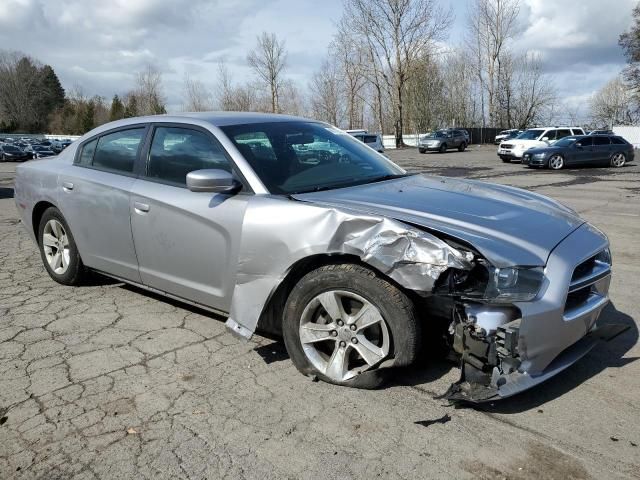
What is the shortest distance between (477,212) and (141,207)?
2.35 meters

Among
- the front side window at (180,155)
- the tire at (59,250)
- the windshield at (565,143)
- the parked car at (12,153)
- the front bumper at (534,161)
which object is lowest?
the front bumper at (534,161)

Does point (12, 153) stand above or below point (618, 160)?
above

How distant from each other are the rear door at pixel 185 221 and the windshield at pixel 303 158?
0.19 meters

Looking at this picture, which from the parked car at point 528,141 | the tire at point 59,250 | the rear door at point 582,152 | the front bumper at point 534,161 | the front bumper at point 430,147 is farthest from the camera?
the front bumper at point 430,147

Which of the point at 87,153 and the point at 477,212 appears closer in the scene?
the point at 477,212

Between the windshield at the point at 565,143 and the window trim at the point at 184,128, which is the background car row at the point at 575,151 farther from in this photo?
the window trim at the point at 184,128

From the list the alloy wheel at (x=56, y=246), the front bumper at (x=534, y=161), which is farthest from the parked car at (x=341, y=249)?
the front bumper at (x=534, y=161)

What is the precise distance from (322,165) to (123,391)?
77.7 inches

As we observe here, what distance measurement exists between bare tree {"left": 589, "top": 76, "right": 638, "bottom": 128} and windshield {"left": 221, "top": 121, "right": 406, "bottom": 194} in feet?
230

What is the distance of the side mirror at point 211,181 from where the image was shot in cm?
339

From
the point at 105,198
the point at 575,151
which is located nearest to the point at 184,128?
the point at 105,198

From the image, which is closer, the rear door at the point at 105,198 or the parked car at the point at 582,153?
the rear door at the point at 105,198

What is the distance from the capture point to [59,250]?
5.15 meters

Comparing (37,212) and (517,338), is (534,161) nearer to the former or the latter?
(37,212)
